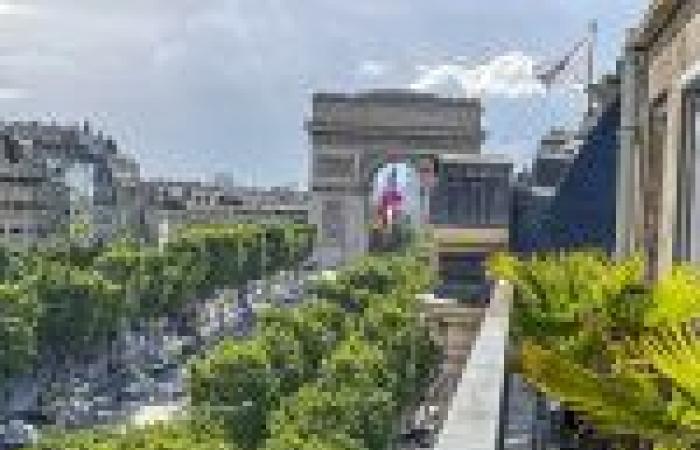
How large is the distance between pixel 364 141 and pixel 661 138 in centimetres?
10703

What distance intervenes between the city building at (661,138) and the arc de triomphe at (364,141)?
10123 cm

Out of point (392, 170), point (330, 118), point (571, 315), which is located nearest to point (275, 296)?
point (392, 170)

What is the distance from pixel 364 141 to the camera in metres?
132

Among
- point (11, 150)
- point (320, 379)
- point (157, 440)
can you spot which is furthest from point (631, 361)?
point (11, 150)

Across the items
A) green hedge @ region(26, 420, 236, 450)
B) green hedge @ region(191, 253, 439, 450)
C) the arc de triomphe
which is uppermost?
the arc de triomphe

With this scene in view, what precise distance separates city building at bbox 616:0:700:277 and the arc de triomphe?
10123cm

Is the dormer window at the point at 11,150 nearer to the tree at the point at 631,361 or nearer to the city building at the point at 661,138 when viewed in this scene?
the city building at the point at 661,138

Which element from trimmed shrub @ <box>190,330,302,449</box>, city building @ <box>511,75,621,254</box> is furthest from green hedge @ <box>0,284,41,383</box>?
city building @ <box>511,75,621,254</box>

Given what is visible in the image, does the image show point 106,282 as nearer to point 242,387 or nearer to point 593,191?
point 242,387

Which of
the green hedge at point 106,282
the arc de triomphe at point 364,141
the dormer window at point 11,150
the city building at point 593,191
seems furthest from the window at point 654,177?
the dormer window at point 11,150

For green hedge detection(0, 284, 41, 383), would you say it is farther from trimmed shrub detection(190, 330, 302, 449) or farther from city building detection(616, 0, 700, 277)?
city building detection(616, 0, 700, 277)

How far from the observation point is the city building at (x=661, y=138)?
20.7m

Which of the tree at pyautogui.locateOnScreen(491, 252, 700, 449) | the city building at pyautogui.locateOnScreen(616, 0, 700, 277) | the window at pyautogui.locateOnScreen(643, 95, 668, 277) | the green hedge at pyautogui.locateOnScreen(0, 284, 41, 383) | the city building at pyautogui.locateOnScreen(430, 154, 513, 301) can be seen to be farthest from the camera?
the green hedge at pyautogui.locateOnScreen(0, 284, 41, 383)

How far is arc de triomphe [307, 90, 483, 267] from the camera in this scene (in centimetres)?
13138
